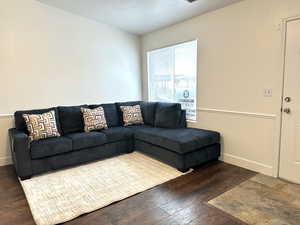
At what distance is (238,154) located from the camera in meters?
3.08

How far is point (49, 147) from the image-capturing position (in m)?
2.86

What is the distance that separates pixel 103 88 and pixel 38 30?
1.53 m

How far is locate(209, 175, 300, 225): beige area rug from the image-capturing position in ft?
6.14

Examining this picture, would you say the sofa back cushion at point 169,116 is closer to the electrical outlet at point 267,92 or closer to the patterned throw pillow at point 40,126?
the electrical outlet at point 267,92

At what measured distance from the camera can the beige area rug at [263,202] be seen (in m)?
1.87

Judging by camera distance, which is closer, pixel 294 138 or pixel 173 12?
pixel 294 138

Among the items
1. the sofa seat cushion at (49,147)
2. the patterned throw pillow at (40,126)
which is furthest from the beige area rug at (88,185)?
the patterned throw pillow at (40,126)

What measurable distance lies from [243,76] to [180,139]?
4.26ft

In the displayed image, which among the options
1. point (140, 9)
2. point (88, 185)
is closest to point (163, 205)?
point (88, 185)

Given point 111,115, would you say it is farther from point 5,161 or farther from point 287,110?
point 287,110

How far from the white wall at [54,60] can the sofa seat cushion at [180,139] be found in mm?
1581

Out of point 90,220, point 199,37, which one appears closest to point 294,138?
point 199,37

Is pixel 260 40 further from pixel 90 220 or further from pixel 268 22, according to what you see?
pixel 90 220

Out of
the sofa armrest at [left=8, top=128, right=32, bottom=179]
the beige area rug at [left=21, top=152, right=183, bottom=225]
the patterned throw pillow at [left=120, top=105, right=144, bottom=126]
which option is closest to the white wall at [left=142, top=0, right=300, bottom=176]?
the beige area rug at [left=21, top=152, right=183, bottom=225]
